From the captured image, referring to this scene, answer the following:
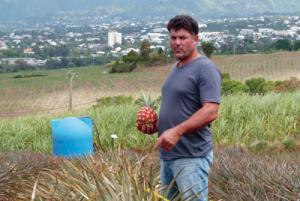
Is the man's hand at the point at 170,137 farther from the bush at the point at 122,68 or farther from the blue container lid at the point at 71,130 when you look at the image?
the bush at the point at 122,68

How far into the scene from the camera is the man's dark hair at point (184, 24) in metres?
4.59

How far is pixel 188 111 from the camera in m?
4.61

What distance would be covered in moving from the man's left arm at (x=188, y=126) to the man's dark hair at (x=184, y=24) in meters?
0.52

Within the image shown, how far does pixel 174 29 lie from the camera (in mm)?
4629

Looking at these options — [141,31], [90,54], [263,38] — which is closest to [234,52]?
[263,38]

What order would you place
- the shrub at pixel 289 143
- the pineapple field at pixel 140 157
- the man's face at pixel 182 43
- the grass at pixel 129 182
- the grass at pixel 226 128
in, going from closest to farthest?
1. the man's face at pixel 182 43
2. the grass at pixel 129 182
3. the pineapple field at pixel 140 157
4. the shrub at pixel 289 143
5. the grass at pixel 226 128

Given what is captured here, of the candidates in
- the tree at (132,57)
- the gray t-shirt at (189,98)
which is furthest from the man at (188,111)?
the tree at (132,57)

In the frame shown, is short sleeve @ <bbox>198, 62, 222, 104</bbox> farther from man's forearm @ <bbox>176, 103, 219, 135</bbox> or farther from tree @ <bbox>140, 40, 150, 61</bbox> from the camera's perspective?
tree @ <bbox>140, 40, 150, 61</bbox>

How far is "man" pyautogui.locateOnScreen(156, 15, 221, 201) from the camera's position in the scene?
4453 mm

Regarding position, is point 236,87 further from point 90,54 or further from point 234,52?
point 90,54

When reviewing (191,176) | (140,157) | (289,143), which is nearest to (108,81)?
(289,143)

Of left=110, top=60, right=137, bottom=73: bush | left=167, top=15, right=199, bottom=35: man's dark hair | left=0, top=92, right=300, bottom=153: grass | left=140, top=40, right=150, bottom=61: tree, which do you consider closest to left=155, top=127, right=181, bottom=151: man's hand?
left=167, top=15, right=199, bottom=35: man's dark hair

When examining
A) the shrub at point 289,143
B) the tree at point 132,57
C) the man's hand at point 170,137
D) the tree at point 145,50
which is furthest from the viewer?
the tree at point 132,57

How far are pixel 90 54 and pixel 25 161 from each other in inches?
3049
